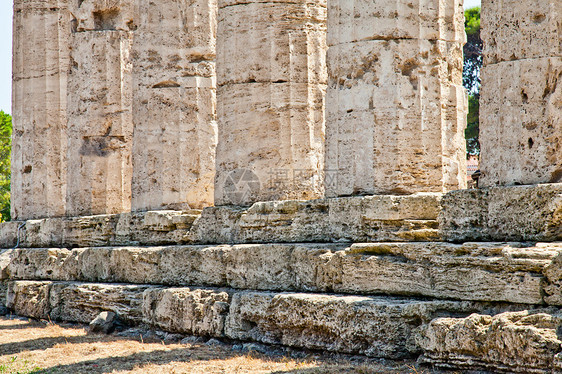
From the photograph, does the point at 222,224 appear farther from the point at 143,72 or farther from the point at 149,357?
the point at 143,72

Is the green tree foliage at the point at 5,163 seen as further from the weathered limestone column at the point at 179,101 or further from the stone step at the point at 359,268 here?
the weathered limestone column at the point at 179,101

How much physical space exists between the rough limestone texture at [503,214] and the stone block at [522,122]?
20cm

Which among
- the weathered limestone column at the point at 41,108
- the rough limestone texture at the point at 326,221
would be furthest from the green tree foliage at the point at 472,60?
the rough limestone texture at the point at 326,221

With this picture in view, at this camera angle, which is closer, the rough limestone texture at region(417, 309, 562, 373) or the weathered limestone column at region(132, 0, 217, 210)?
the rough limestone texture at region(417, 309, 562, 373)

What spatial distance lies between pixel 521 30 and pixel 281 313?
3.38m

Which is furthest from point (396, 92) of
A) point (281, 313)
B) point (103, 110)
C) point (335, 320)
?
point (103, 110)

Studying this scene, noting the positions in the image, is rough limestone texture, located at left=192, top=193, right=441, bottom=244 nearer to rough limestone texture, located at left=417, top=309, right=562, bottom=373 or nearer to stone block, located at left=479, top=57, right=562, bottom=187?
stone block, located at left=479, top=57, right=562, bottom=187

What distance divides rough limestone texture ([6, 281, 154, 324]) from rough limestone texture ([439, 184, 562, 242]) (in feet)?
15.3

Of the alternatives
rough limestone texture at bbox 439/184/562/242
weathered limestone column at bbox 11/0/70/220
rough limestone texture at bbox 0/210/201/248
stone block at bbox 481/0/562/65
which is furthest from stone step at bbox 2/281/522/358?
weathered limestone column at bbox 11/0/70/220

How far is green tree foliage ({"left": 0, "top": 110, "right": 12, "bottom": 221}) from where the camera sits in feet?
103

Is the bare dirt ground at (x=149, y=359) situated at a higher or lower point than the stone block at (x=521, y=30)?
lower

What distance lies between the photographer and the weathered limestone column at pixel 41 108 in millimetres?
14672

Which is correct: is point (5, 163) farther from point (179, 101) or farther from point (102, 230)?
point (179, 101)

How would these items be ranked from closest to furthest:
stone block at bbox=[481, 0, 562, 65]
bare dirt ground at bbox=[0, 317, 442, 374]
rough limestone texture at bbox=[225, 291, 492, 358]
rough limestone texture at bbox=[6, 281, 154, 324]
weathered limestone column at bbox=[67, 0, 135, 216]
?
stone block at bbox=[481, 0, 562, 65]
rough limestone texture at bbox=[225, 291, 492, 358]
bare dirt ground at bbox=[0, 317, 442, 374]
rough limestone texture at bbox=[6, 281, 154, 324]
weathered limestone column at bbox=[67, 0, 135, 216]
